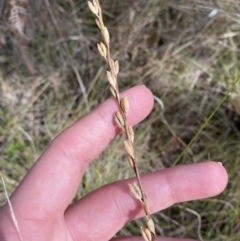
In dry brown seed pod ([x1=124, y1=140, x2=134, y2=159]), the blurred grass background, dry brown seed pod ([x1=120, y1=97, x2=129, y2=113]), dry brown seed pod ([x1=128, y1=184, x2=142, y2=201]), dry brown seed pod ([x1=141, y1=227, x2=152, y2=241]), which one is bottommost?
the blurred grass background

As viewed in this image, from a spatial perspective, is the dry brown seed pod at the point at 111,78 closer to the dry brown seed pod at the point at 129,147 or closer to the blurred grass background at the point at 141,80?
the dry brown seed pod at the point at 129,147

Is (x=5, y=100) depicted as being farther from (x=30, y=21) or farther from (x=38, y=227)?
(x=38, y=227)

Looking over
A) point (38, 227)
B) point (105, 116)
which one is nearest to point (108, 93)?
point (105, 116)

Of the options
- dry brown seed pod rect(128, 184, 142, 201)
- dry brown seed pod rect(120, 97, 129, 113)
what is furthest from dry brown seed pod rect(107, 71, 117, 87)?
dry brown seed pod rect(128, 184, 142, 201)

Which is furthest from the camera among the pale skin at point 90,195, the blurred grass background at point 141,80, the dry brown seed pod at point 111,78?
the blurred grass background at point 141,80

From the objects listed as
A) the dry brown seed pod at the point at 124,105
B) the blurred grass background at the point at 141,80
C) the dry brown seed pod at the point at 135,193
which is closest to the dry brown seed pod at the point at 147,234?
the dry brown seed pod at the point at 135,193

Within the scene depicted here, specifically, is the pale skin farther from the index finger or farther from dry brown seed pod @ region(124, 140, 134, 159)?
dry brown seed pod @ region(124, 140, 134, 159)

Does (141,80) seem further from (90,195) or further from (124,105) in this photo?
(124,105)
